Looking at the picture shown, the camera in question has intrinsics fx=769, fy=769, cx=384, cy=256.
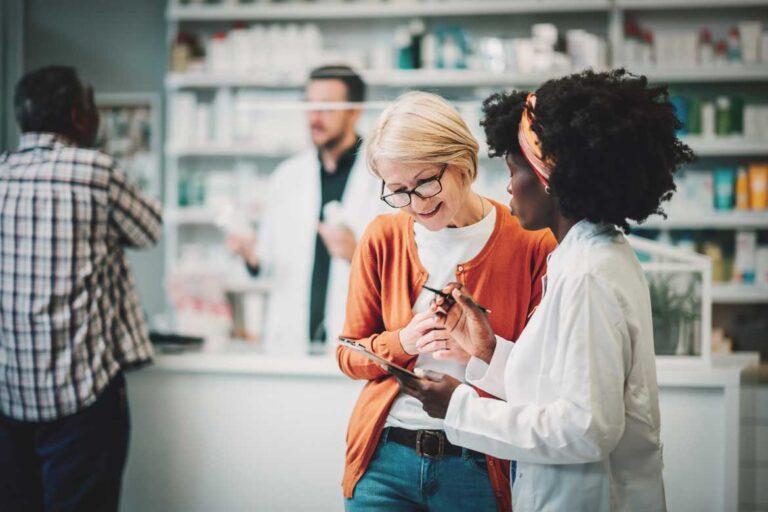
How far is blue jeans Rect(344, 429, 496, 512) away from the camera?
4.76 feet

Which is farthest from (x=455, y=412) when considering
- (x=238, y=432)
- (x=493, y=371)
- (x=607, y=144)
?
(x=238, y=432)

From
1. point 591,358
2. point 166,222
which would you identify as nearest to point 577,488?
point 591,358

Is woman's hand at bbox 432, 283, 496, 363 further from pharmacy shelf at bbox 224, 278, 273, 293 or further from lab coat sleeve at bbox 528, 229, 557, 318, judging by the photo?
pharmacy shelf at bbox 224, 278, 273, 293

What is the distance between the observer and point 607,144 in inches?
44.6

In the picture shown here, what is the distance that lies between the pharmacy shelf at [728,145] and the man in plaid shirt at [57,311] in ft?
9.95

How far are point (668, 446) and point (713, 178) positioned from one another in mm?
2190

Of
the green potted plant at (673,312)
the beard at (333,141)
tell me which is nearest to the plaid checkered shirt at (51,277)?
the beard at (333,141)

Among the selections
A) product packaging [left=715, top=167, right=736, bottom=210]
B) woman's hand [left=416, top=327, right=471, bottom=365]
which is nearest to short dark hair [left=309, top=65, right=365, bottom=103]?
product packaging [left=715, top=167, right=736, bottom=210]

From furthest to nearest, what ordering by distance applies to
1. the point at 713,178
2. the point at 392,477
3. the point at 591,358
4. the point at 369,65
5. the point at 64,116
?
the point at 369,65, the point at 713,178, the point at 64,116, the point at 392,477, the point at 591,358

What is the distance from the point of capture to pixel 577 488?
47.1 inches

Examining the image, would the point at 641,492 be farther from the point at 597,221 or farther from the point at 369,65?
the point at 369,65

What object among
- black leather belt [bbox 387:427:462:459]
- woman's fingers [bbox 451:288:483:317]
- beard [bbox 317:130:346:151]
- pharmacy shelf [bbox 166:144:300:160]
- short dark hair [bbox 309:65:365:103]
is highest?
short dark hair [bbox 309:65:365:103]

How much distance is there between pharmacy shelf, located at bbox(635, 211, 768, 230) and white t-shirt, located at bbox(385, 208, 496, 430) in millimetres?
2767

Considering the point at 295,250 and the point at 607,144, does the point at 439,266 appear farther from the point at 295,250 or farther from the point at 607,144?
the point at 295,250
